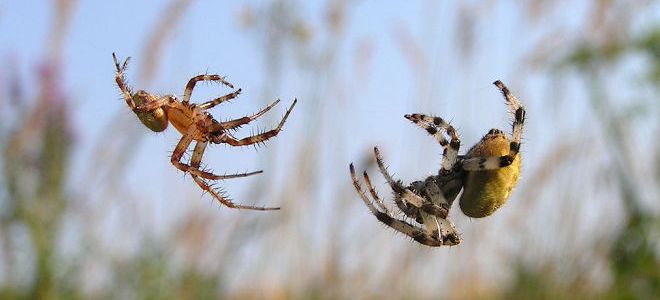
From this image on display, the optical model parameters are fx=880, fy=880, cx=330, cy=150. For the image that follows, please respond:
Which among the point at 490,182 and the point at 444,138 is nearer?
the point at 490,182

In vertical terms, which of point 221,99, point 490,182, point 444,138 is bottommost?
point 490,182

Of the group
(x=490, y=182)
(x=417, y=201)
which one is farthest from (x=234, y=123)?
(x=490, y=182)

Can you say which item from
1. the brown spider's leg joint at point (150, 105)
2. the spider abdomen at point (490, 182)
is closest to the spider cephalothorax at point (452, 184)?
the spider abdomen at point (490, 182)

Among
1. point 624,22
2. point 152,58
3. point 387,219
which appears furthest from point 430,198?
point 624,22

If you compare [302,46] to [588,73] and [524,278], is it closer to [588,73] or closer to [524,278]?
[588,73]

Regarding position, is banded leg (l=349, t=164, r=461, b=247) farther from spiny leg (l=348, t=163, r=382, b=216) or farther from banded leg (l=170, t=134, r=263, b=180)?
banded leg (l=170, t=134, r=263, b=180)

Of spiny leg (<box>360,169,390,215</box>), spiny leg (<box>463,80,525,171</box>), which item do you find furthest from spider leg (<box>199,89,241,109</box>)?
spiny leg (<box>463,80,525,171</box>)

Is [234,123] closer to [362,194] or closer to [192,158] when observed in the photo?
[192,158]
